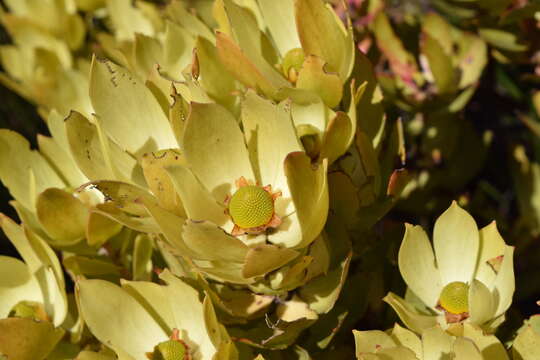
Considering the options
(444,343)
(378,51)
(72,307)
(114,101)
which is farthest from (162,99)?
(378,51)

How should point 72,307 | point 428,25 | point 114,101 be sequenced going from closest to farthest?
1. point 114,101
2. point 72,307
3. point 428,25

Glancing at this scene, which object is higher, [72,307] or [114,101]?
[114,101]

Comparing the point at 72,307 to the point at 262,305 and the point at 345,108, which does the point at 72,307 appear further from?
the point at 345,108

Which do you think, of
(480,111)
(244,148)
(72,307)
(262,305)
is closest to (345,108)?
(244,148)

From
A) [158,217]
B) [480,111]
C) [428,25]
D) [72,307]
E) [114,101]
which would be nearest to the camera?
[158,217]

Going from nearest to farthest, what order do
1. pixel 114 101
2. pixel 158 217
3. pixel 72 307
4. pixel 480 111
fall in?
1. pixel 158 217
2. pixel 114 101
3. pixel 72 307
4. pixel 480 111

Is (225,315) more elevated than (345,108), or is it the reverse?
(345,108)

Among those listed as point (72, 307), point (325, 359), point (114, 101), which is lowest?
point (325, 359)

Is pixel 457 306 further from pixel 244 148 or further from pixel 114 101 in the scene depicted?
pixel 114 101

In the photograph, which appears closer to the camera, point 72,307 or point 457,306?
point 457,306
